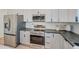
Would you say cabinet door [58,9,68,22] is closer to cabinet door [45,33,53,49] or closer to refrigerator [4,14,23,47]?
cabinet door [45,33,53,49]

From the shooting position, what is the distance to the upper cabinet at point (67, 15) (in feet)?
6.16

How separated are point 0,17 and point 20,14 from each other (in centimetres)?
30

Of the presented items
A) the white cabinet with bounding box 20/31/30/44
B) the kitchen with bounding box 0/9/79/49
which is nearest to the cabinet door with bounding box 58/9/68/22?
the kitchen with bounding box 0/9/79/49

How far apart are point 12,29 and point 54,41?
0.65m

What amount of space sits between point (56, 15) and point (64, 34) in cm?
30

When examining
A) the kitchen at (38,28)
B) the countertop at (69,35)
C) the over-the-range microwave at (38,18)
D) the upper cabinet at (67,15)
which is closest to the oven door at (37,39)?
the kitchen at (38,28)

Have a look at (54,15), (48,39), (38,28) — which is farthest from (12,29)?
(54,15)

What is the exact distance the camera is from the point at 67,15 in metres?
1.88
